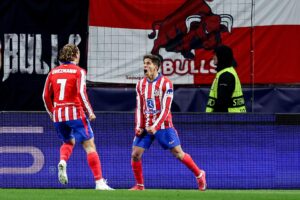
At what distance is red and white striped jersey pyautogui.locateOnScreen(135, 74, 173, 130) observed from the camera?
532 inches

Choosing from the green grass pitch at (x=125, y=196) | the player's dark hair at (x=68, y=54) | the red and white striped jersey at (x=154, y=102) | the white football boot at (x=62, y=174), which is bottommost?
the green grass pitch at (x=125, y=196)

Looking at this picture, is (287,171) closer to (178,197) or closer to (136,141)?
(136,141)

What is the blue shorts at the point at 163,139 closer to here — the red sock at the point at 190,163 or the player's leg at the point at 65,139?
the red sock at the point at 190,163

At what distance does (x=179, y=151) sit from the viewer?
44.6 ft

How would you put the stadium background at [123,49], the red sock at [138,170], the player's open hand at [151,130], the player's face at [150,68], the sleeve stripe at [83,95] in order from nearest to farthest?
the sleeve stripe at [83,95] → the player's open hand at [151,130] → the player's face at [150,68] → the red sock at [138,170] → the stadium background at [123,49]

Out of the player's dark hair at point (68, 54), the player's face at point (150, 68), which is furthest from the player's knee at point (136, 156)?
the player's dark hair at point (68, 54)

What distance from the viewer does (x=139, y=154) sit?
45.0ft

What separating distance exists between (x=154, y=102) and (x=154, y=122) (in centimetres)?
28

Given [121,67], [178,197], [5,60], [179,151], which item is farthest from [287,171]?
[5,60]

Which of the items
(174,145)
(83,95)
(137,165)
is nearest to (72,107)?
(83,95)

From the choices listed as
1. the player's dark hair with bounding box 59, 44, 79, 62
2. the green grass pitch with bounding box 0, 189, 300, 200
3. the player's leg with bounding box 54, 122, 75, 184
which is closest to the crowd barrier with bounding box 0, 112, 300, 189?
the player's leg with bounding box 54, 122, 75, 184

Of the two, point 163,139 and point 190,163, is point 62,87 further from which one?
point 190,163

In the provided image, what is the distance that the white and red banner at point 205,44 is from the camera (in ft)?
60.0

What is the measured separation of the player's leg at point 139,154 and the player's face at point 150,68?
30.9 inches
